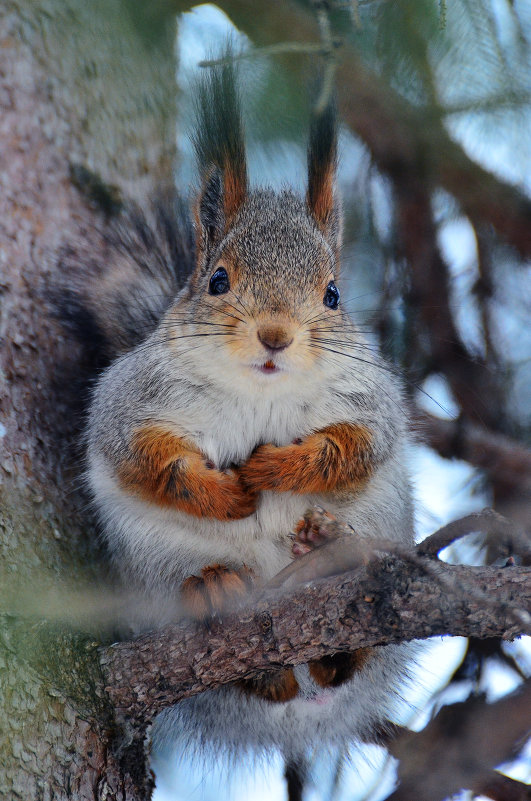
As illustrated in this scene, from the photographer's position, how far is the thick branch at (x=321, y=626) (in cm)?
115

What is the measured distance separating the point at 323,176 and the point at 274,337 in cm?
60

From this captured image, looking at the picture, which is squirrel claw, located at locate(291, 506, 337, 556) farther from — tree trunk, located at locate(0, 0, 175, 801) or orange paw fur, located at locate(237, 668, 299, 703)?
tree trunk, located at locate(0, 0, 175, 801)

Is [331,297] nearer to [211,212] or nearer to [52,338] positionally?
[211,212]

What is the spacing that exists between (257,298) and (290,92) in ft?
1.97

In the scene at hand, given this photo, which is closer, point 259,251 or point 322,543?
point 322,543

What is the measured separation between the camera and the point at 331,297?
1667 mm

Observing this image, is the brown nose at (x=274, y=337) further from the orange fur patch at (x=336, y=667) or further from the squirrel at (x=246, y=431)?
the orange fur patch at (x=336, y=667)

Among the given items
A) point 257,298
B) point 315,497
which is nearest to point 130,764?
point 315,497

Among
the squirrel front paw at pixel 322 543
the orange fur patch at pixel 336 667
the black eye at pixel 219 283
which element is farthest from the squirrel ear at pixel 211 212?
the orange fur patch at pixel 336 667

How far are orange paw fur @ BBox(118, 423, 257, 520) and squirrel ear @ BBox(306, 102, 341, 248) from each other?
1.99 ft

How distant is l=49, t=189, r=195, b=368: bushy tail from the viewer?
70.4 inches

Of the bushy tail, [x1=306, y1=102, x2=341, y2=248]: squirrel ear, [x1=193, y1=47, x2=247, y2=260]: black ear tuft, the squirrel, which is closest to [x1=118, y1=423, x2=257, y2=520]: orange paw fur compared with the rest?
the squirrel

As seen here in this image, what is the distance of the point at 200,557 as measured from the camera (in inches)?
63.7

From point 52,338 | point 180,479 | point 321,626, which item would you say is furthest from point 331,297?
point 321,626
